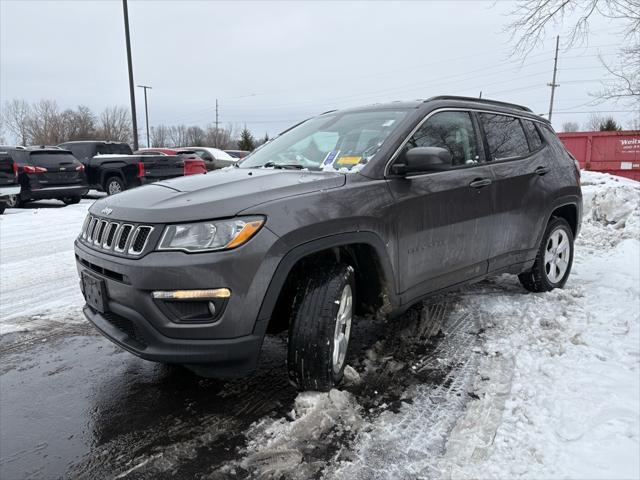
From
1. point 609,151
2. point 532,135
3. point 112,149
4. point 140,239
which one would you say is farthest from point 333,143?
point 609,151

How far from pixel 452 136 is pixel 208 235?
2.24 metres

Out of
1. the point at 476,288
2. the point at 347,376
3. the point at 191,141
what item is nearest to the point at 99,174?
the point at 476,288

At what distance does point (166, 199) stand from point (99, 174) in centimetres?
1302

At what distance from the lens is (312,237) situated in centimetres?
268

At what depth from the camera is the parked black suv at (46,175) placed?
12.1 m

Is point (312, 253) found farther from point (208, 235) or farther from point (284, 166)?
point (284, 166)

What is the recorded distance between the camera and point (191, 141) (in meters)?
94.6

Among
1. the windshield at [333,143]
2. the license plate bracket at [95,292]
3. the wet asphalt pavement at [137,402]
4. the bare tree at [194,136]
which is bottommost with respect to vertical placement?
the wet asphalt pavement at [137,402]

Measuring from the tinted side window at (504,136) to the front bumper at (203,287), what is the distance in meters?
2.52

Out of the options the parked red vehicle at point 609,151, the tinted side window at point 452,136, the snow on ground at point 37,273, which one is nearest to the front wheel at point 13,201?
the snow on ground at point 37,273

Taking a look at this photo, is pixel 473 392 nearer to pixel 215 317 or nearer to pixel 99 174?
pixel 215 317

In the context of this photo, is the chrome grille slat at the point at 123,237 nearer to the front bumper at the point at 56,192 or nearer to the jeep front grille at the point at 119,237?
the jeep front grille at the point at 119,237

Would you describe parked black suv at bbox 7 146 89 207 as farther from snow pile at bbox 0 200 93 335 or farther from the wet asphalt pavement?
the wet asphalt pavement

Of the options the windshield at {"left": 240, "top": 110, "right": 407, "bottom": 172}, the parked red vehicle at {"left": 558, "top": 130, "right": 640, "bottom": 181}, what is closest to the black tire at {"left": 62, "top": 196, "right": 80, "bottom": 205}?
the windshield at {"left": 240, "top": 110, "right": 407, "bottom": 172}
